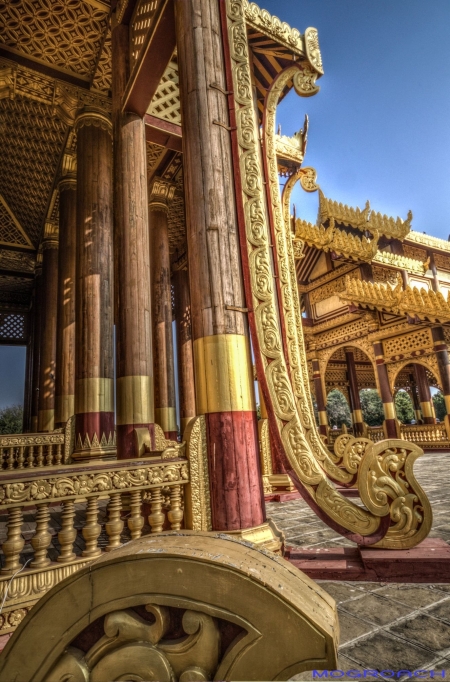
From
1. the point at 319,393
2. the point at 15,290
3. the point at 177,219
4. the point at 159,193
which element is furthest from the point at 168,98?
the point at 319,393

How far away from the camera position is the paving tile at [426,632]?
1.36 m

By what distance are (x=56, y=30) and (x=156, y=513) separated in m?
6.80

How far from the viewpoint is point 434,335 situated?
11.1 meters

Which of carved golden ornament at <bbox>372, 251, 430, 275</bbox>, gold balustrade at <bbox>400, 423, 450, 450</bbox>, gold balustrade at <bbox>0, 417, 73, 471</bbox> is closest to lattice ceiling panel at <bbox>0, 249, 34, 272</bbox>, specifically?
gold balustrade at <bbox>0, 417, 73, 471</bbox>

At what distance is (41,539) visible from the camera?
5.80ft

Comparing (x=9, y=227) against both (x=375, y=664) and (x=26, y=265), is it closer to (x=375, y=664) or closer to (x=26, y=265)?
(x=26, y=265)

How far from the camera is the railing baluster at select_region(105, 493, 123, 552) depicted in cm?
195

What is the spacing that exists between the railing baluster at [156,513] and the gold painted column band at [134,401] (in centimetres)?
216

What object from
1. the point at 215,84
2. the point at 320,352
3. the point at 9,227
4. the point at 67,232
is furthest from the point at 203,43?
the point at 320,352

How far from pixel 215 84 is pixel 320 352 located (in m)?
13.2

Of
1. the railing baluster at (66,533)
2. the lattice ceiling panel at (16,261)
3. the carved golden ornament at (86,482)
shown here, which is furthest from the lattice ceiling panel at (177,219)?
the railing baluster at (66,533)

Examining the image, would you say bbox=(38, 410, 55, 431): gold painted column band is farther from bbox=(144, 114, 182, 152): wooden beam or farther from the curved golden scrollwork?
the curved golden scrollwork

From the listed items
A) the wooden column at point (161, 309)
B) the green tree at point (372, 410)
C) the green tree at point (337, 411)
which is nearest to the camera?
the wooden column at point (161, 309)

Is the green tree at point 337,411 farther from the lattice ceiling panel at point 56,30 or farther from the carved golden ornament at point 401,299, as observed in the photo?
the lattice ceiling panel at point 56,30
